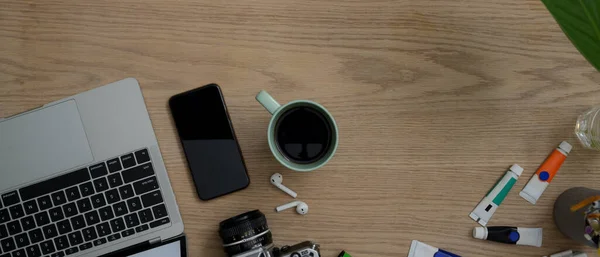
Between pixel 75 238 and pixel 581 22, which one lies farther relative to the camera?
pixel 75 238

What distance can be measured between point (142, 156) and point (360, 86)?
1.15 ft

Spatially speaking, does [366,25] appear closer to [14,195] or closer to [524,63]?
[524,63]

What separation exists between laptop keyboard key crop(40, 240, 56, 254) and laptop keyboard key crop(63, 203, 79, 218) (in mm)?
47

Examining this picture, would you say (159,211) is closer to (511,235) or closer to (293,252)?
(293,252)

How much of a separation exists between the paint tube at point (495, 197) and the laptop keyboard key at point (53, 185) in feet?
1.98

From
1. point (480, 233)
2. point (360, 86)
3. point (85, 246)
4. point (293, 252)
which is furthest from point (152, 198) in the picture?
point (480, 233)

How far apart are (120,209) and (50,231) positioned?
0.11 meters

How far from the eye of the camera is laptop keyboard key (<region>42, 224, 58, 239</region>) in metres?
0.74

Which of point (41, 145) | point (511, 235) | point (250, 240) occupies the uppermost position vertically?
point (41, 145)

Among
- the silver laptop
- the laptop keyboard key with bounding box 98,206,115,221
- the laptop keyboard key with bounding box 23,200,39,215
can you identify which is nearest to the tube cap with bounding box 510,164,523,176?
the silver laptop

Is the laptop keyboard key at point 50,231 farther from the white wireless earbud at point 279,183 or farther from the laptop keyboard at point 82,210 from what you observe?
the white wireless earbud at point 279,183

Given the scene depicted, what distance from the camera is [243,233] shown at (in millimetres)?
701

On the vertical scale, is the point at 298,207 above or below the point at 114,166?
below

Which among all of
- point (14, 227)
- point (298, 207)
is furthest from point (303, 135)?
point (14, 227)
